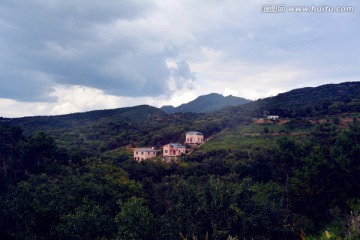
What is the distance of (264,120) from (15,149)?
51.4 metres

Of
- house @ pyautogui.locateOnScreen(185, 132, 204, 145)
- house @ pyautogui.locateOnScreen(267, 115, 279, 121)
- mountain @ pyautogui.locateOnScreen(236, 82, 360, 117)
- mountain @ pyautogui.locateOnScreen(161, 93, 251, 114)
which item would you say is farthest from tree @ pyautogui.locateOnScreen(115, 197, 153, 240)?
mountain @ pyautogui.locateOnScreen(161, 93, 251, 114)

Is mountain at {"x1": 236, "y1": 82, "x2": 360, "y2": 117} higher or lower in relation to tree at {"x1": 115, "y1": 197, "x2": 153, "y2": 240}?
higher

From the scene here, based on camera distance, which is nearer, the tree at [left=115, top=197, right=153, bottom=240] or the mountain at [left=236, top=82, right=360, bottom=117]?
the tree at [left=115, top=197, right=153, bottom=240]

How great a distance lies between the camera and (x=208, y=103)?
161750mm

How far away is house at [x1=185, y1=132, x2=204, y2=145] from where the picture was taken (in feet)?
197

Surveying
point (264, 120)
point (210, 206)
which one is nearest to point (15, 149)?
point (210, 206)

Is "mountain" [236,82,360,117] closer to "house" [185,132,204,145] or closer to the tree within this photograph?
"house" [185,132,204,145]

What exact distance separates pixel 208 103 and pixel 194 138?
339 ft

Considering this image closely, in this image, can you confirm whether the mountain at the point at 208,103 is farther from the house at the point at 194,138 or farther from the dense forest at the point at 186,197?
the dense forest at the point at 186,197

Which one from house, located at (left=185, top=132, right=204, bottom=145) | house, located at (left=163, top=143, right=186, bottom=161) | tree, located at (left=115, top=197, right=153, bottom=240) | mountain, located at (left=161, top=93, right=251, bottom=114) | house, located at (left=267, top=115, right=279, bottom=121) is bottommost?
tree, located at (left=115, top=197, right=153, bottom=240)

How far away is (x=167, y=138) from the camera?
64.1m

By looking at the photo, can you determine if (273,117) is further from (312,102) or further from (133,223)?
(133,223)

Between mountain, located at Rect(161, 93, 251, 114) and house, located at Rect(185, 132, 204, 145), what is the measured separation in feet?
308

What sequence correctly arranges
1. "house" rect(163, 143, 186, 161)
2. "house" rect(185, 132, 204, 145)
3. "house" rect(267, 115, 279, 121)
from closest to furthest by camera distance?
"house" rect(163, 143, 186, 161) < "house" rect(185, 132, 204, 145) < "house" rect(267, 115, 279, 121)
